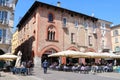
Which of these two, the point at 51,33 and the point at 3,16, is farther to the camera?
the point at 51,33

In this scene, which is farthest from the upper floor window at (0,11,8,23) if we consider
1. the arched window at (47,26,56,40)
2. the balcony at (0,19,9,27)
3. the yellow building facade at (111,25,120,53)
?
the yellow building facade at (111,25,120,53)

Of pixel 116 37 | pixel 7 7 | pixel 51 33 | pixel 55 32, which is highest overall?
pixel 7 7

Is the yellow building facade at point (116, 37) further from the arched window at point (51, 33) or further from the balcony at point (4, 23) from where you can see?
the balcony at point (4, 23)

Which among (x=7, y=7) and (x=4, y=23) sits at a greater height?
(x=7, y=7)

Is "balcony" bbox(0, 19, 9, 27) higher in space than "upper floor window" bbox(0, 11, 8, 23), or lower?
lower

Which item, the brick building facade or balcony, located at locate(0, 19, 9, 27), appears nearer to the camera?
balcony, located at locate(0, 19, 9, 27)

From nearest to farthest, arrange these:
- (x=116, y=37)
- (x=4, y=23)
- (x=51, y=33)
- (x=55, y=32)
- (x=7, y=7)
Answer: (x=4, y=23), (x=7, y=7), (x=51, y=33), (x=55, y=32), (x=116, y=37)

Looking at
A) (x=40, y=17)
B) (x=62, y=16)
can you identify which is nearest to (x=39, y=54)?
(x=40, y=17)

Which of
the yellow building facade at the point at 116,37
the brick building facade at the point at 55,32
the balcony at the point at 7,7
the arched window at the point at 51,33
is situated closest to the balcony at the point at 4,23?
the balcony at the point at 7,7

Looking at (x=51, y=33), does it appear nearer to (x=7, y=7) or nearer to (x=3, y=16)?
(x=7, y=7)

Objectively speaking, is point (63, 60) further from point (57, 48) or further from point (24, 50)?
point (24, 50)

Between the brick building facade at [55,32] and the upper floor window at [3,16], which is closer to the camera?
the upper floor window at [3,16]

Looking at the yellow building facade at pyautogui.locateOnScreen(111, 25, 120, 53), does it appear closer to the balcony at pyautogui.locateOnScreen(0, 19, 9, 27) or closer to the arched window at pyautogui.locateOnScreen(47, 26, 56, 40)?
the arched window at pyautogui.locateOnScreen(47, 26, 56, 40)

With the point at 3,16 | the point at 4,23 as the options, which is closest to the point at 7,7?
the point at 3,16
